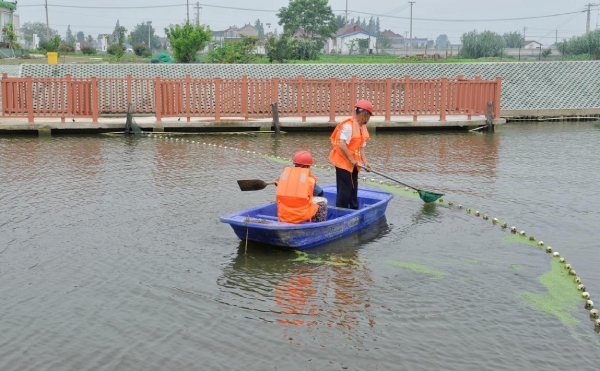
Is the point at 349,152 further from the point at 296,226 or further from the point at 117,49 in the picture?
the point at 117,49

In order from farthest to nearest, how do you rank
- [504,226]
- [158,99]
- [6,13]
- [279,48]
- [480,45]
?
[480,45] < [6,13] < [279,48] < [158,99] < [504,226]

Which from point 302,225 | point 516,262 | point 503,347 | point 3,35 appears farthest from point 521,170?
point 3,35

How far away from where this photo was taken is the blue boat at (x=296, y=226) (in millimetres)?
8805

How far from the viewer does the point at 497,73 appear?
91.2 ft

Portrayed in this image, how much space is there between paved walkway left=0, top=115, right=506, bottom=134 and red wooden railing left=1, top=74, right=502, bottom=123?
10.2 inches

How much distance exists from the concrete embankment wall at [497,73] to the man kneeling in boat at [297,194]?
1767 cm

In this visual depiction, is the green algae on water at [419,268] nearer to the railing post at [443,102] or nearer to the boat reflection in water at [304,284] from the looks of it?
the boat reflection in water at [304,284]

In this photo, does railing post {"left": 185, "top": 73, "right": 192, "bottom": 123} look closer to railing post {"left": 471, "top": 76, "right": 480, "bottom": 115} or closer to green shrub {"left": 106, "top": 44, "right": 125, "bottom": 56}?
railing post {"left": 471, "top": 76, "right": 480, "bottom": 115}

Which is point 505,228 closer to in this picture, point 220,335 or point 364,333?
point 364,333

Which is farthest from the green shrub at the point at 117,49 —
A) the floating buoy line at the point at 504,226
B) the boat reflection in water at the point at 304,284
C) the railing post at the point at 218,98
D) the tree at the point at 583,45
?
the boat reflection in water at the point at 304,284

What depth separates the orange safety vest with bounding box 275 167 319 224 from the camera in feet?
29.9

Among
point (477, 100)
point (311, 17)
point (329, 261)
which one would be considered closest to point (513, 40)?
point (311, 17)

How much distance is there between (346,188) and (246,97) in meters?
11.7

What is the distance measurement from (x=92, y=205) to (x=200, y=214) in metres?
1.79
